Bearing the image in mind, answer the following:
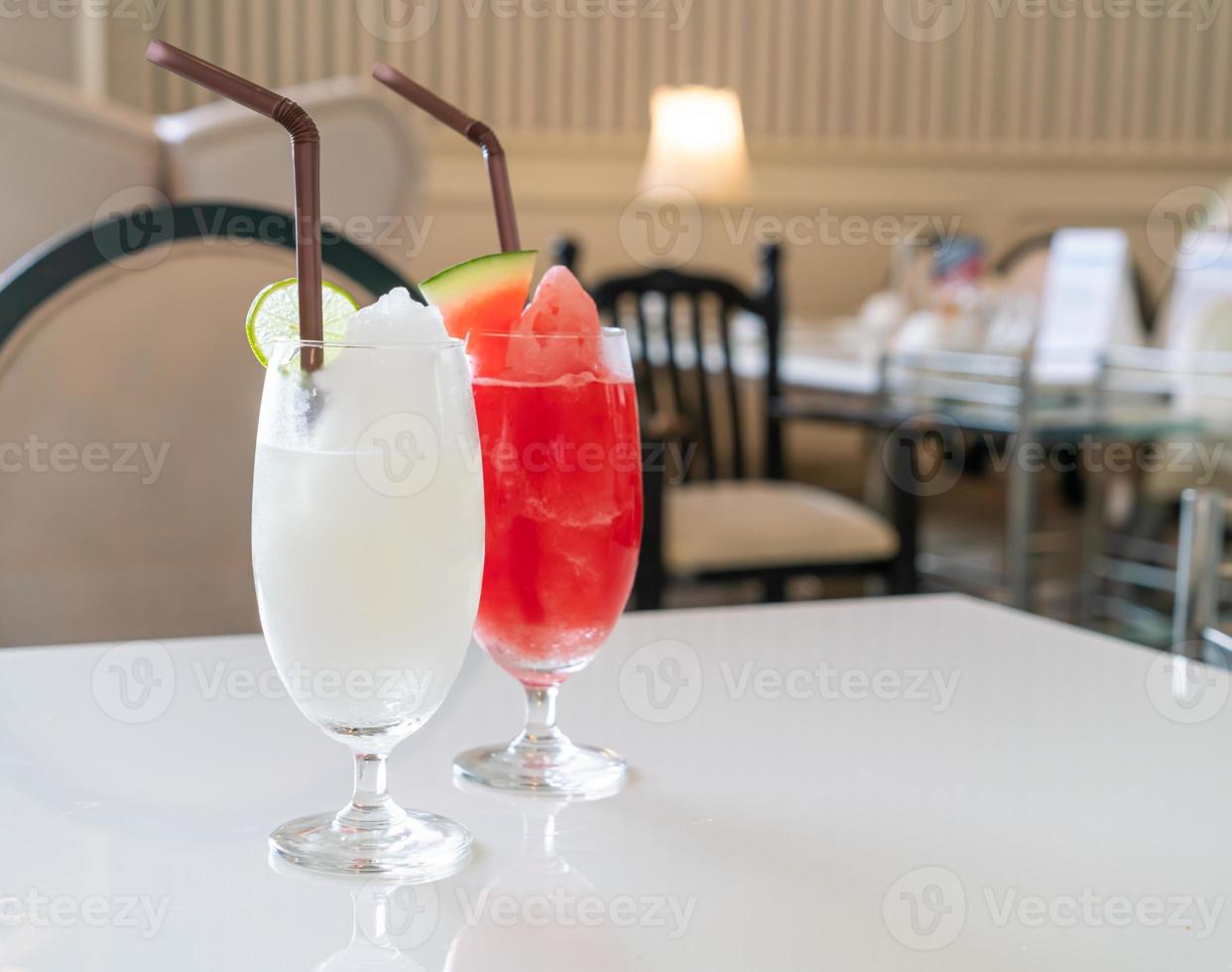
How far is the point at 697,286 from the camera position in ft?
8.60

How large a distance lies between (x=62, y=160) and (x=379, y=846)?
3.54 ft

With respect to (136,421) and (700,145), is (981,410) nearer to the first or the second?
(136,421)

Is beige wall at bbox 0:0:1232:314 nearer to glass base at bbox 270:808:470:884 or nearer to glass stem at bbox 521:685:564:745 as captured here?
glass stem at bbox 521:685:564:745

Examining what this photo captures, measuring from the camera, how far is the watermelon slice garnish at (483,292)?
0.54 metres

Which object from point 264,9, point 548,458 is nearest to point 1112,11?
point 264,9

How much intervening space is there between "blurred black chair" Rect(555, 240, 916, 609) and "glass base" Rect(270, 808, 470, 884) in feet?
4.56

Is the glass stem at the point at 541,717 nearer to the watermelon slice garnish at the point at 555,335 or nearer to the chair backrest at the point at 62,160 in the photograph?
the watermelon slice garnish at the point at 555,335

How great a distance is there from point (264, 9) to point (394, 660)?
433 centimetres

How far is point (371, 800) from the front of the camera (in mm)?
456

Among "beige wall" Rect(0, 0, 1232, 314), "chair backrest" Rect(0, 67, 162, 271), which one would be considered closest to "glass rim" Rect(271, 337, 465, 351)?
"chair backrest" Rect(0, 67, 162, 271)

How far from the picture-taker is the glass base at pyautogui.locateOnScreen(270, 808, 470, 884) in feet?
1.39

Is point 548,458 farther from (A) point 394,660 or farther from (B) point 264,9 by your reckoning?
(B) point 264,9

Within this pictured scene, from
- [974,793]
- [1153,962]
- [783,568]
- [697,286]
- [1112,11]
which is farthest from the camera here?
[1112,11]

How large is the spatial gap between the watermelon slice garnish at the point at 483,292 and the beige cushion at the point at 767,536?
1672mm
